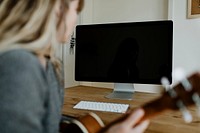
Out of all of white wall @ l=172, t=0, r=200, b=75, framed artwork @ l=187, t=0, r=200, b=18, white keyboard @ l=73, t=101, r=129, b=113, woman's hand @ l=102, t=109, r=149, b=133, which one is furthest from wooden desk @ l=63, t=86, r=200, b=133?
framed artwork @ l=187, t=0, r=200, b=18

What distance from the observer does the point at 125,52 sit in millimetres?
1554

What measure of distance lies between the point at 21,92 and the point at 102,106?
0.79 m

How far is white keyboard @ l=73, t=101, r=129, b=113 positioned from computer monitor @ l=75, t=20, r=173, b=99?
0.19m

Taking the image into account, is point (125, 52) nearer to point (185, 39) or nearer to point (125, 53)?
point (125, 53)

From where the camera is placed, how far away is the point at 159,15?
1.97m

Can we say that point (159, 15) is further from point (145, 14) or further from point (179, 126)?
point (179, 126)

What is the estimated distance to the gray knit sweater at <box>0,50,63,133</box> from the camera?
1.97 feet

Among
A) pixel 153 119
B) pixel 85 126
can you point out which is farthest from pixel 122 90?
pixel 85 126

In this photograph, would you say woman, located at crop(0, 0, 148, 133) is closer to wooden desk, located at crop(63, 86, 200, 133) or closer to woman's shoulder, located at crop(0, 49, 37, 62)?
woman's shoulder, located at crop(0, 49, 37, 62)

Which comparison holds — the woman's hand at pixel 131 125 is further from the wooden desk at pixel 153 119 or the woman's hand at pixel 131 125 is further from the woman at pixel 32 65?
the wooden desk at pixel 153 119

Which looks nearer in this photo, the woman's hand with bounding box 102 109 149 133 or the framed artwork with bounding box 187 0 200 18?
the woman's hand with bounding box 102 109 149 133

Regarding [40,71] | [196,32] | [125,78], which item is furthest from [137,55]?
[40,71]

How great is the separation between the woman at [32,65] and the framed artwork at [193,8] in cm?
117

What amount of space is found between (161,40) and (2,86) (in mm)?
1062
